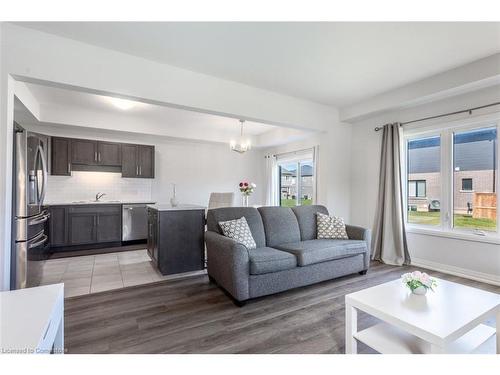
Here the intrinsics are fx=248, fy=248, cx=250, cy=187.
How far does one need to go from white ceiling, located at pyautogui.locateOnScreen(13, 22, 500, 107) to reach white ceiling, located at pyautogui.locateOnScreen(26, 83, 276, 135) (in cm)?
123

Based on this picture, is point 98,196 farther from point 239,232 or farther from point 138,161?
point 239,232

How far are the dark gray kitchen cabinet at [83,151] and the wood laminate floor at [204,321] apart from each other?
3.11 meters

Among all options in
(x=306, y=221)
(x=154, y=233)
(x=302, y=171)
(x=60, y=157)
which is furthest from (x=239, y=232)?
(x=60, y=157)

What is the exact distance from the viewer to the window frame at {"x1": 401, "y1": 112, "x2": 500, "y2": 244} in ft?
10.3

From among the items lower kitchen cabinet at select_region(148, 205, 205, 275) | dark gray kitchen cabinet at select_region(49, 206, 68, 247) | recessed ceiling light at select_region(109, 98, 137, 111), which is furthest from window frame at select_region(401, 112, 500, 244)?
dark gray kitchen cabinet at select_region(49, 206, 68, 247)

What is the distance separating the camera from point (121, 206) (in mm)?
4945

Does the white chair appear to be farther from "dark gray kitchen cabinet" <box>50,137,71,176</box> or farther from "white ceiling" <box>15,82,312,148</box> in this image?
"dark gray kitchen cabinet" <box>50,137,71,176</box>

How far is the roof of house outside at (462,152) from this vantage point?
10.6ft

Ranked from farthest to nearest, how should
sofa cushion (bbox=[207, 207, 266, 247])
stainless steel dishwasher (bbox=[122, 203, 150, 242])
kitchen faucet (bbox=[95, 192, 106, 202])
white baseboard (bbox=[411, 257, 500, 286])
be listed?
kitchen faucet (bbox=[95, 192, 106, 202]) < stainless steel dishwasher (bbox=[122, 203, 150, 242]) < sofa cushion (bbox=[207, 207, 266, 247]) < white baseboard (bbox=[411, 257, 500, 286])

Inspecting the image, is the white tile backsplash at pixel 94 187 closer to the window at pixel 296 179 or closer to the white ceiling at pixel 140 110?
the white ceiling at pixel 140 110

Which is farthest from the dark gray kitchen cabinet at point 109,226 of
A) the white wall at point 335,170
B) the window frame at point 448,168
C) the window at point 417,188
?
the window at point 417,188

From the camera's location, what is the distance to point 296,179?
6.57 meters
